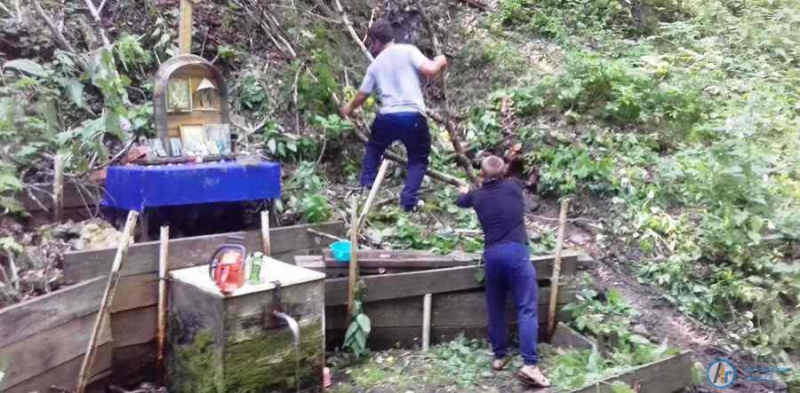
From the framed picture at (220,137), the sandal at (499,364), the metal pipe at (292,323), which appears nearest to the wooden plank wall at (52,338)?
the metal pipe at (292,323)

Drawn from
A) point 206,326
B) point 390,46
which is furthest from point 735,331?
point 206,326

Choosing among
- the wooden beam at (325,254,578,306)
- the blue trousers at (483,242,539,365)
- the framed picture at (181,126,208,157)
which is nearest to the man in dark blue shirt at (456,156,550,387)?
the blue trousers at (483,242,539,365)

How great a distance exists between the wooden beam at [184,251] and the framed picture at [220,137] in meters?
0.90

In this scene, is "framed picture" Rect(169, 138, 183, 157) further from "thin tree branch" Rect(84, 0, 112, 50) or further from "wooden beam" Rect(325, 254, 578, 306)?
"thin tree branch" Rect(84, 0, 112, 50)

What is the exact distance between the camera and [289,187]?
6.32m

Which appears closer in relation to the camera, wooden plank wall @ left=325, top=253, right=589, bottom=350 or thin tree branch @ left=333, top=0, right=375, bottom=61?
wooden plank wall @ left=325, top=253, right=589, bottom=350

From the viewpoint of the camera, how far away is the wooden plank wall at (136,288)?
4532 mm

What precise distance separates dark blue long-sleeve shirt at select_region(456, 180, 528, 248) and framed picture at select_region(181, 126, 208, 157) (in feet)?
7.87

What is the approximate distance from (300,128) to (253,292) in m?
3.14

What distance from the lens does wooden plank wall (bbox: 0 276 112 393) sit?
382 centimetres

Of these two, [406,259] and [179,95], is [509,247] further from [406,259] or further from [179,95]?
[179,95]

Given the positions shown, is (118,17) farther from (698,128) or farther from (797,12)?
(797,12)

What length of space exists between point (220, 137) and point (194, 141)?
0.26 m

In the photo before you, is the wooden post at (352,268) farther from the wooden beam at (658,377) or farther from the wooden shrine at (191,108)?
the wooden beam at (658,377)
